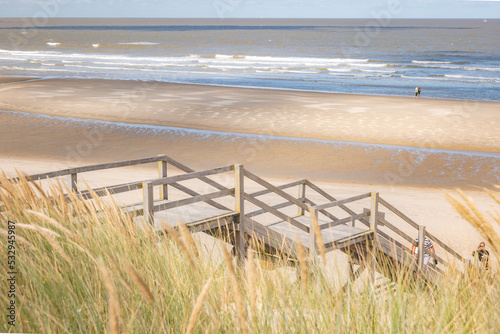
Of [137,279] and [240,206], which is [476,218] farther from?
[240,206]

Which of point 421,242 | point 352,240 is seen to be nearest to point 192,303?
point 352,240

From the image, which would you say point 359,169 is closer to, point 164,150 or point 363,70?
point 164,150

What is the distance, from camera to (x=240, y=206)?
7.54 m

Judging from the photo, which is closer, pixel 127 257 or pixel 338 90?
pixel 127 257

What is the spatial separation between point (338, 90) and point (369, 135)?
15.9 meters

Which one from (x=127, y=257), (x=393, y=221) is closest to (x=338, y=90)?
(x=393, y=221)

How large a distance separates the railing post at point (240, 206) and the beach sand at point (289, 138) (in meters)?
6.75

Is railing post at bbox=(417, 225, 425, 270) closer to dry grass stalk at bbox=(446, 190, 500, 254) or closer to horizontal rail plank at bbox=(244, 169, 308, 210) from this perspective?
horizontal rail plank at bbox=(244, 169, 308, 210)

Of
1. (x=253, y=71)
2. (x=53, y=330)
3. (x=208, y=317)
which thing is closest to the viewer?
(x=53, y=330)

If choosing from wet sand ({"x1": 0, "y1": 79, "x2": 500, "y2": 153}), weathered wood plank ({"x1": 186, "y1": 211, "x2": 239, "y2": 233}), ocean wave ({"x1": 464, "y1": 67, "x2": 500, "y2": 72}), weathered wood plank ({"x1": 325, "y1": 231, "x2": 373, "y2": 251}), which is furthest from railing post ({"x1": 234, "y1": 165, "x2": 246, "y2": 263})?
ocean wave ({"x1": 464, "y1": 67, "x2": 500, "y2": 72})

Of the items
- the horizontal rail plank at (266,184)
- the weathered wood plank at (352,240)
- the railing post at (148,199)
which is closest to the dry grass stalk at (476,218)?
the railing post at (148,199)

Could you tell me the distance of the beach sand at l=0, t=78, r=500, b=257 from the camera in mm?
17953

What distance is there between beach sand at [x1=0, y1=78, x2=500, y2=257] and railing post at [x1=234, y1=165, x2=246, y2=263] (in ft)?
22.1

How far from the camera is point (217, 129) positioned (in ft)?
85.1
